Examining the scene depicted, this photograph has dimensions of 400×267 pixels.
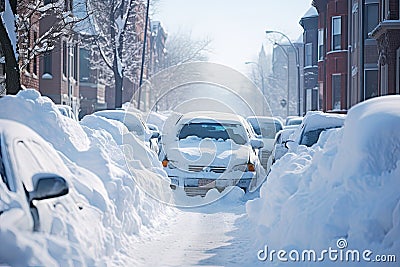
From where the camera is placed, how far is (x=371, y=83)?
30.6 metres

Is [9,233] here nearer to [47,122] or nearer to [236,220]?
[47,122]

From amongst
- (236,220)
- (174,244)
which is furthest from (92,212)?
(236,220)

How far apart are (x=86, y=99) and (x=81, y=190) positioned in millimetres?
38121

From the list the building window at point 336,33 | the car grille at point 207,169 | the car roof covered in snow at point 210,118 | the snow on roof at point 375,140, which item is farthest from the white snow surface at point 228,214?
the building window at point 336,33

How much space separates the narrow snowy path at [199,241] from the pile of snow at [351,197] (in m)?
0.51

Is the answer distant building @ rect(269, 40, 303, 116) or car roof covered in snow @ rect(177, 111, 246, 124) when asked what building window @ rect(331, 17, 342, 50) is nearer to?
car roof covered in snow @ rect(177, 111, 246, 124)

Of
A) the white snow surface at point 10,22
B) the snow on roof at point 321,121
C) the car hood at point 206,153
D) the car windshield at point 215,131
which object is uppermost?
the white snow surface at point 10,22

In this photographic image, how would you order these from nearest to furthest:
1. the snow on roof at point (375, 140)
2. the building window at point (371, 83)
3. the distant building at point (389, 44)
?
the snow on roof at point (375, 140), the distant building at point (389, 44), the building window at point (371, 83)

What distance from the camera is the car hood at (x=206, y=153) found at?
14521 mm

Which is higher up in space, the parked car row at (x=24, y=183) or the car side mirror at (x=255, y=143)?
the parked car row at (x=24, y=183)

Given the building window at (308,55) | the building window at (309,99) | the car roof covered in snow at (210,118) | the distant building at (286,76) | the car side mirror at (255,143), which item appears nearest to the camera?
the car side mirror at (255,143)

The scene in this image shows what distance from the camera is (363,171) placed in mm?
7441

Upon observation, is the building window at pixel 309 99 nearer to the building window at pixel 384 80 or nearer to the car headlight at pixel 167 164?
the building window at pixel 384 80
